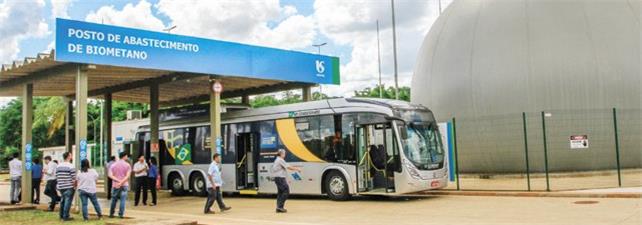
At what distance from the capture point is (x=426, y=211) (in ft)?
45.3

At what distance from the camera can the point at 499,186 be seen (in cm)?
1938

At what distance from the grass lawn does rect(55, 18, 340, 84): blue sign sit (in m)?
3.80

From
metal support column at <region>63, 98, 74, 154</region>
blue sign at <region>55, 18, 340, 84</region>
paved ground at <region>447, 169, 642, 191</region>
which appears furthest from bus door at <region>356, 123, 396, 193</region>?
metal support column at <region>63, 98, 74, 154</region>

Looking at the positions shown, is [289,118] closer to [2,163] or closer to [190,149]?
[190,149]

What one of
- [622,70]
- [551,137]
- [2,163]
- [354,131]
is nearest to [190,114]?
[354,131]

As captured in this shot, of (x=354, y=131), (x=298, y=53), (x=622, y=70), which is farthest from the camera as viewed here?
(x=622, y=70)

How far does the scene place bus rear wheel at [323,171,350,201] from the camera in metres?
17.0

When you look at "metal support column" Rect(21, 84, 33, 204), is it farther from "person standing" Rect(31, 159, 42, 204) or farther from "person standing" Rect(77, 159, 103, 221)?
Result: "person standing" Rect(77, 159, 103, 221)

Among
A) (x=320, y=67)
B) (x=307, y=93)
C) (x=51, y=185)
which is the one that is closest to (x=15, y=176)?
(x=51, y=185)

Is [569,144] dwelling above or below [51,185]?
above

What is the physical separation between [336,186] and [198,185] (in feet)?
21.1

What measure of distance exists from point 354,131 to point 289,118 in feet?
8.67

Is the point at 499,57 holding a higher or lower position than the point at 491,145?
higher

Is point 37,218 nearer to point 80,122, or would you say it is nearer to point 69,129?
point 80,122
